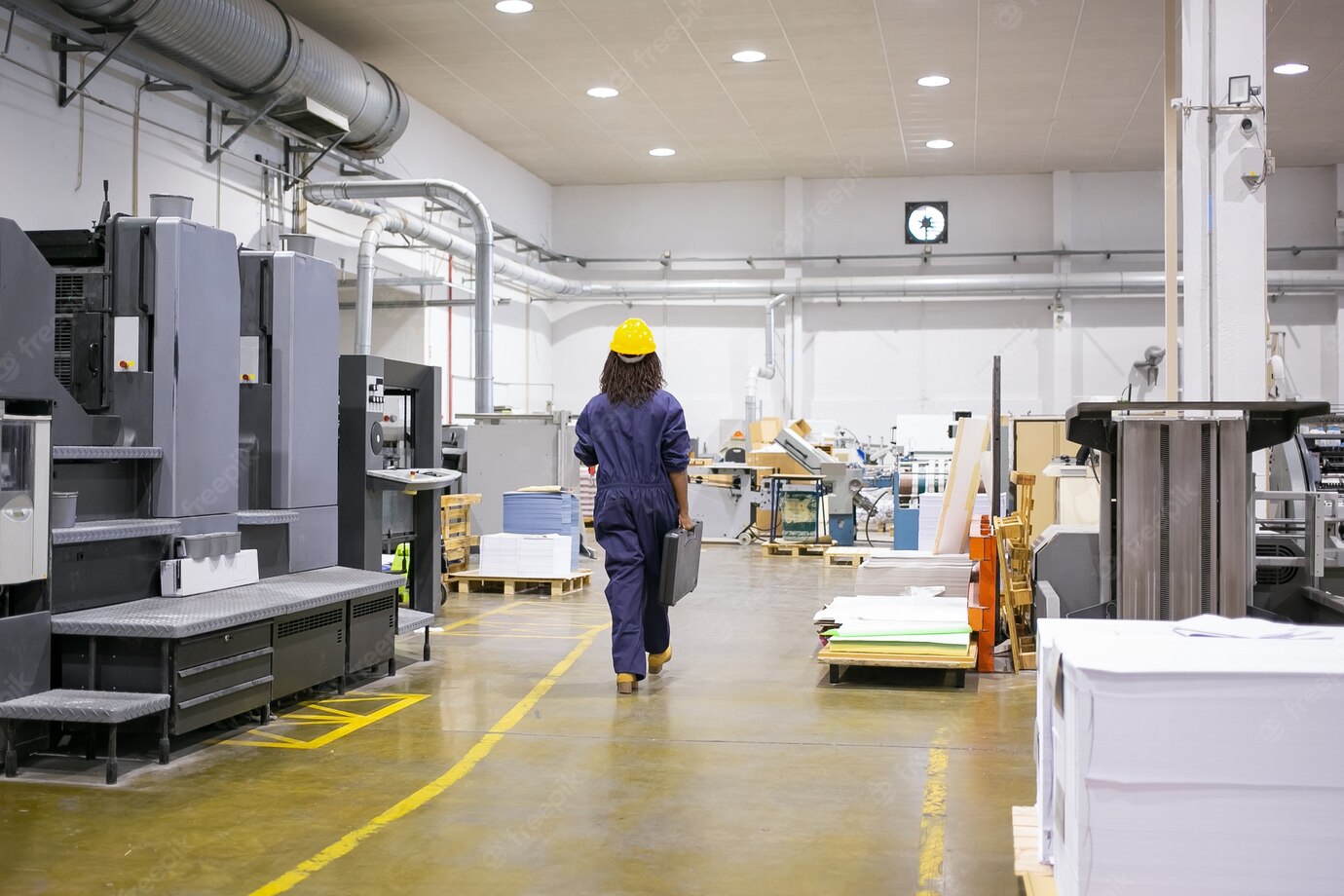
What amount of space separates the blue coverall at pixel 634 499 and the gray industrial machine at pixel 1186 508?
2.37m

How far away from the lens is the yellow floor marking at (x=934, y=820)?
3.44 meters

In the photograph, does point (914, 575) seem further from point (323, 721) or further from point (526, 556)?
point (323, 721)

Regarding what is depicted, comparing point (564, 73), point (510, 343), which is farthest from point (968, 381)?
point (564, 73)

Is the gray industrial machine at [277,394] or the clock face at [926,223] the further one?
the clock face at [926,223]

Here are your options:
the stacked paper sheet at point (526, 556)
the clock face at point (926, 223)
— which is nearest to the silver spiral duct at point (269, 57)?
the stacked paper sheet at point (526, 556)

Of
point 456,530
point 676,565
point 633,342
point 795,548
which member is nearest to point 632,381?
point 633,342

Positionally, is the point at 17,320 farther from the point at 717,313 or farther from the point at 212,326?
the point at 717,313

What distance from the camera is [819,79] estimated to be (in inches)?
537

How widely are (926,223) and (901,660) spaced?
539 inches

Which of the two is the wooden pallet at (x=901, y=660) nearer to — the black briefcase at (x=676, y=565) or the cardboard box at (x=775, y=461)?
the black briefcase at (x=676, y=565)

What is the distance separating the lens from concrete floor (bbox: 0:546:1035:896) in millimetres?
3479

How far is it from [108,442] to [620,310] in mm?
15222

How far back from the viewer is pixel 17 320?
4.66 meters

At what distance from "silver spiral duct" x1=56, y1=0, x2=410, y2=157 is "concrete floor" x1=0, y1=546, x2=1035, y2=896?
506 centimetres
